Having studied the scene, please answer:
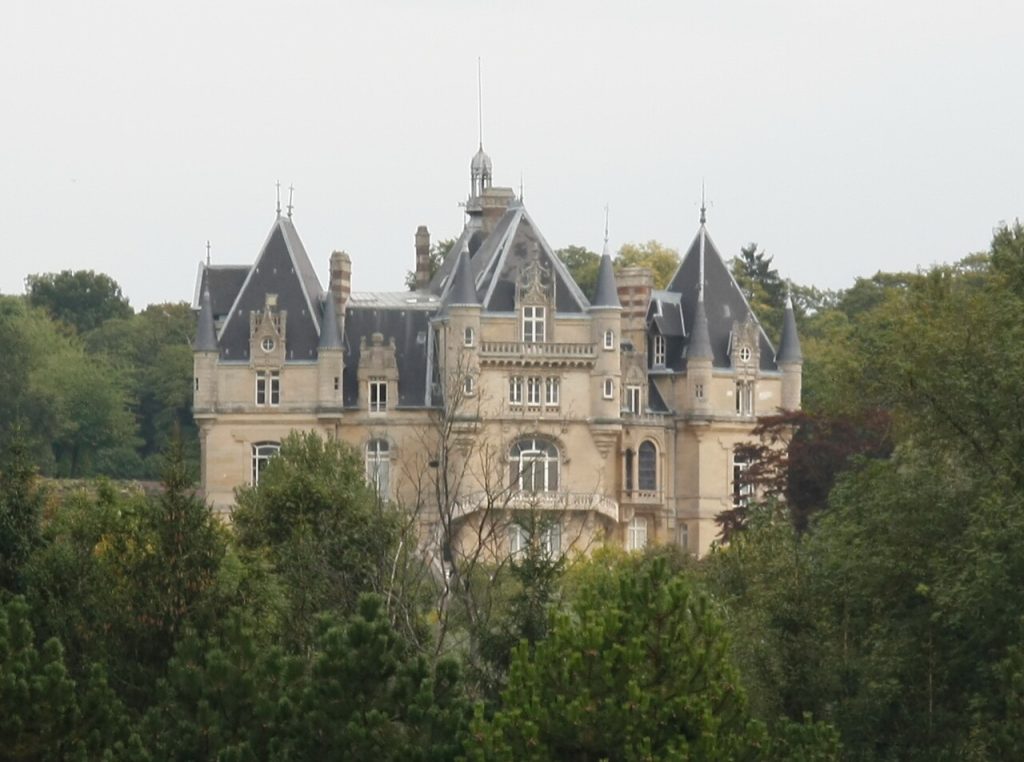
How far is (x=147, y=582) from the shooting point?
1768 inches

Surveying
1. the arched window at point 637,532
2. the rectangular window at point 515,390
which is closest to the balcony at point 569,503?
the arched window at point 637,532

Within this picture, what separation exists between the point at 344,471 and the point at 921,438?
1708 centimetres

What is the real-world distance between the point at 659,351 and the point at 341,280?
28.3ft

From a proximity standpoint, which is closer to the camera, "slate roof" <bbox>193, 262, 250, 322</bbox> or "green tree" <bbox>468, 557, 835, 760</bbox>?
"green tree" <bbox>468, 557, 835, 760</bbox>

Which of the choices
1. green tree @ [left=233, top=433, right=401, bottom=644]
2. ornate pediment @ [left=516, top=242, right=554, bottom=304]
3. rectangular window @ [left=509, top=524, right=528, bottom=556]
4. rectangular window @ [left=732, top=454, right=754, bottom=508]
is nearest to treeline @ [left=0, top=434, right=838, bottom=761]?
rectangular window @ [left=509, top=524, right=528, bottom=556]

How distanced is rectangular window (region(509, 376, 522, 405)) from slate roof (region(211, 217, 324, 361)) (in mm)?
5178

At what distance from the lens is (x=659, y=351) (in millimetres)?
99250

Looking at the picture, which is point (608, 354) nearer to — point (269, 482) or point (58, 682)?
point (269, 482)

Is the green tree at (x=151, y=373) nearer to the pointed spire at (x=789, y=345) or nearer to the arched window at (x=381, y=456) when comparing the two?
the arched window at (x=381, y=456)

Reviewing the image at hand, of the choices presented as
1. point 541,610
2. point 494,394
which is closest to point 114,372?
point 494,394

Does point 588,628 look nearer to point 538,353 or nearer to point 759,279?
point 538,353

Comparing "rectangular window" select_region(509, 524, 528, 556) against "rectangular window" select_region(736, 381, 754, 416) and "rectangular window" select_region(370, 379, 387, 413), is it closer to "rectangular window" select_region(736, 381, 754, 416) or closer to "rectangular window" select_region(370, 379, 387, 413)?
"rectangular window" select_region(370, 379, 387, 413)

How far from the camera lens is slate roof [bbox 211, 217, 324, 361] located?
96188 mm

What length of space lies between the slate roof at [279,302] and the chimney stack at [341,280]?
59cm
